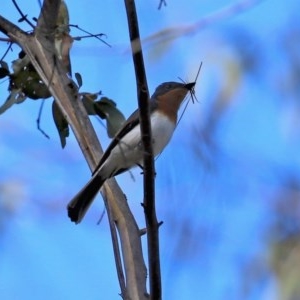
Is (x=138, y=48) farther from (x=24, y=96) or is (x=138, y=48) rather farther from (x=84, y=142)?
(x=24, y=96)

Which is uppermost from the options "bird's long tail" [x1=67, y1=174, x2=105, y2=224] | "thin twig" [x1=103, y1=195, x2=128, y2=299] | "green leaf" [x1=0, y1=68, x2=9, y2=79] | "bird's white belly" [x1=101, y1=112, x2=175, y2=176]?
"green leaf" [x1=0, y1=68, x2=9, y2=79]

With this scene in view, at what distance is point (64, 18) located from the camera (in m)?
2.48

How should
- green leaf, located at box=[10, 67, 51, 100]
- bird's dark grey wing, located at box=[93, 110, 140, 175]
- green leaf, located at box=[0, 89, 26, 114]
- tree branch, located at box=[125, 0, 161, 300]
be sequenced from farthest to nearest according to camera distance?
1. green leaf, located at box=[10, 67, 51, 100]
2. green leaf, located at box=[0, 89, 26, 114]
3. bird's dark grey wing, located at box=[93, 110, 140, 175]
4. tree branch, located at box=[125, 0, 161, 300]

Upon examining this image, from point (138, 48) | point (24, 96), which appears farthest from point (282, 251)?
point (24, 96)

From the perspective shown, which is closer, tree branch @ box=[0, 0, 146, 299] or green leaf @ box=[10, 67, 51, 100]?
tree branch @ box=[0, 0, 146, 299]

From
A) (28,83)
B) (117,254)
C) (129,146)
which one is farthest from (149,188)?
(28,83)

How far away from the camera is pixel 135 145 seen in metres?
2.18

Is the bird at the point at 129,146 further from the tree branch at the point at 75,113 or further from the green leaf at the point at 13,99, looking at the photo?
the green leaf at the point at 13,99

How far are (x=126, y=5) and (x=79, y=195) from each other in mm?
840

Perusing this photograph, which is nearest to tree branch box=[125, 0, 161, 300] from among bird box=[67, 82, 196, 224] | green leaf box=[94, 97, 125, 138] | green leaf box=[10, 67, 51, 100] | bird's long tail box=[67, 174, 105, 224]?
bird box=[67, 82, 196, 224]

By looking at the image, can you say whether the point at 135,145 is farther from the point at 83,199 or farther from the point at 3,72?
the point at 3,72

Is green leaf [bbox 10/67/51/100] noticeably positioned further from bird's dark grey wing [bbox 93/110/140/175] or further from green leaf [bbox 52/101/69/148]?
bird's dark grey wing [bbox 93/110/140/175]

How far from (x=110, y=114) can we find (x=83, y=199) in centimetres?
25

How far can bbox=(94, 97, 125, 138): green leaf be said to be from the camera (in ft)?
7.80
